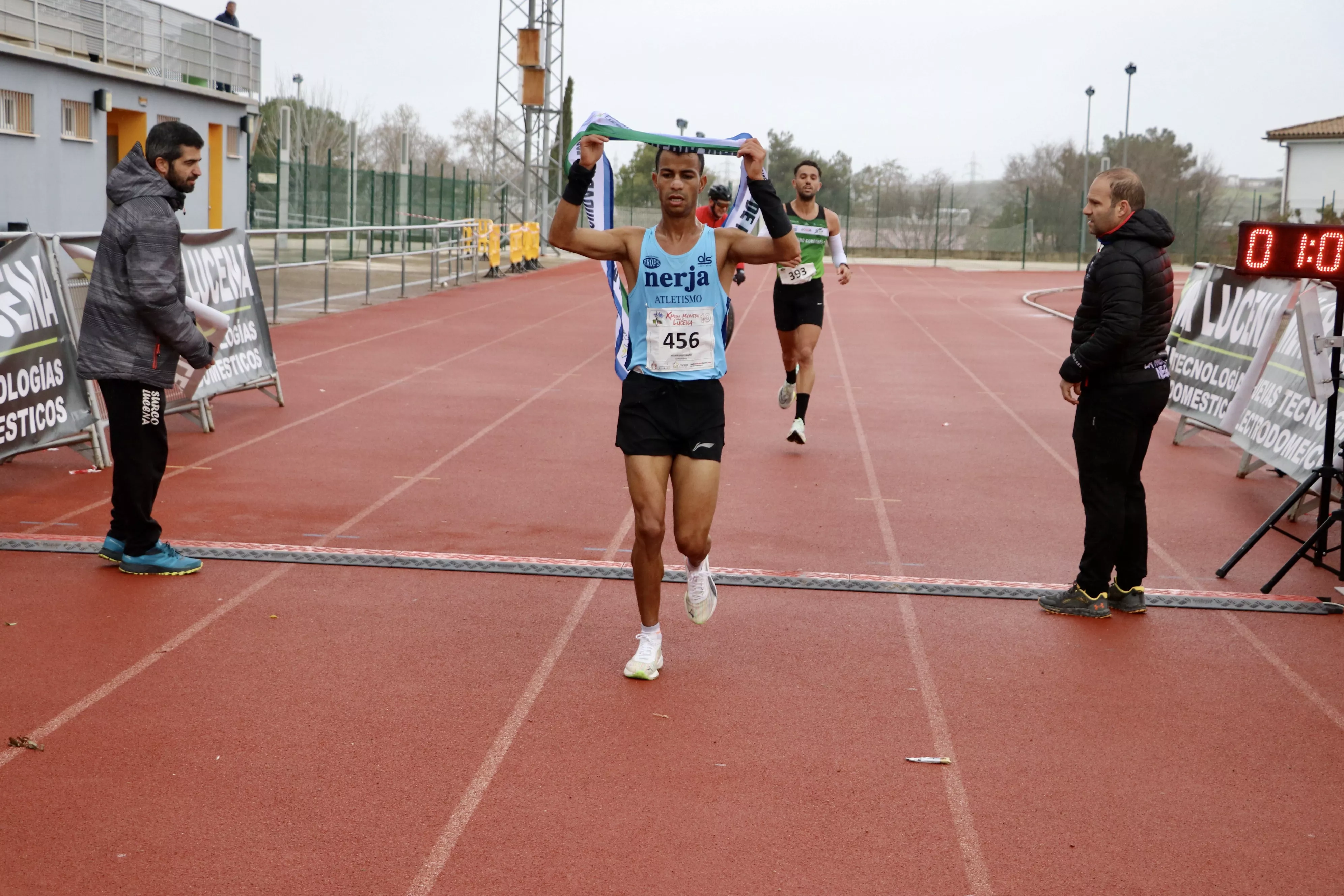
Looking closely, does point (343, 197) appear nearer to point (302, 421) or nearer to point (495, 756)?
point (302, 421)

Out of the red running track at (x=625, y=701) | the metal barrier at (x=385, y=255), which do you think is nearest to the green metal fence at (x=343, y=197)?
the metal barrier at (x=385, y=255)

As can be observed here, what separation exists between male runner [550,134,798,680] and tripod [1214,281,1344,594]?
10.2 feet

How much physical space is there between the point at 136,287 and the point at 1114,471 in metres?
4.43

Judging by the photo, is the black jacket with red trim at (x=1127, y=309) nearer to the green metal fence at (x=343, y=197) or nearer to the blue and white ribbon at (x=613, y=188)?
the blue and white ribbon at (x=613, y=188)

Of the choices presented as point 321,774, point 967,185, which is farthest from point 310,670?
point 967,185

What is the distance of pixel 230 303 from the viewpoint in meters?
10.5

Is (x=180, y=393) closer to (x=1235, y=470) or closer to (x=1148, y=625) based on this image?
(x=1148, y=625)

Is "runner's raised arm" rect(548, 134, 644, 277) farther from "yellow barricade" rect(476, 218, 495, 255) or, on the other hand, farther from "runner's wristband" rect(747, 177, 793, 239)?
"yellow barricade" rect(476, 218, 495, 255)

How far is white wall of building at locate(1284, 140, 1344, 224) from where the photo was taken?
57.4 meters

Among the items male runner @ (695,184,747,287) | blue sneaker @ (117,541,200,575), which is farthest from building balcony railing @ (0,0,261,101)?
blue sneaker @ (117,541,200,575)

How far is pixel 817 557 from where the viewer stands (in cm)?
713

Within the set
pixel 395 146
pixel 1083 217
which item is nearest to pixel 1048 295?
pixel 1083 217

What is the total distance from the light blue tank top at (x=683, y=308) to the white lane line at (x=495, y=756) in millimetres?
1234

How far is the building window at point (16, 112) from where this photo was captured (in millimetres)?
23688
